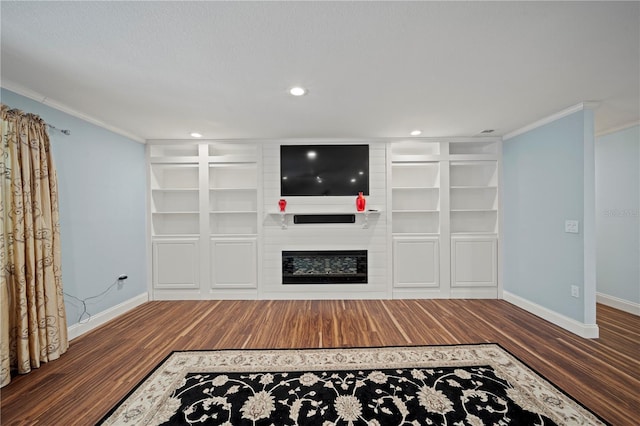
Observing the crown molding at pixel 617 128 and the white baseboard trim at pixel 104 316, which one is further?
the crown molding at pixel 617 128

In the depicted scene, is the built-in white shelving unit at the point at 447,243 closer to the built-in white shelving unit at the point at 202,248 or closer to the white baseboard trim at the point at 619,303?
the white baseboard trim at the point at 619,303

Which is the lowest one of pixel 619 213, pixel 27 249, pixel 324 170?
pixel 27 249

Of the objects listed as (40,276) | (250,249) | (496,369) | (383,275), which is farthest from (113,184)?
(496,369)

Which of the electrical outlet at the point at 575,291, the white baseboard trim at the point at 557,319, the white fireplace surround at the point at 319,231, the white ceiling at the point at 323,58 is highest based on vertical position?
the white ceiling at the point at 323,58

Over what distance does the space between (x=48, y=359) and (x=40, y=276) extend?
798mm

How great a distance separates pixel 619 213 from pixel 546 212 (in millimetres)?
1292

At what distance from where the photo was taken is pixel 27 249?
222 centimetres

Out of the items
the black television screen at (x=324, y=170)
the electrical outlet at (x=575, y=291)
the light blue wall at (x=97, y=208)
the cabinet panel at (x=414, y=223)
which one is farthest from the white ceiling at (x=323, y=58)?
the electrical outlet at (x=575, y=291)

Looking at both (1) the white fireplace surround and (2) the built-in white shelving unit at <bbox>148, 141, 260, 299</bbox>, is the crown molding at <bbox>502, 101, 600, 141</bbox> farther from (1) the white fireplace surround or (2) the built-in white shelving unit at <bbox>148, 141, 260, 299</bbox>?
(2) the built-in white shelving unit at <bbox>148, 141, 260, 299</bbox>

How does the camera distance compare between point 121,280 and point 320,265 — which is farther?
point 320,265

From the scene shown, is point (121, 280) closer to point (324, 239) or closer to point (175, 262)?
point (175, 262)

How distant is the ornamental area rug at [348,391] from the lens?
5.58 ft

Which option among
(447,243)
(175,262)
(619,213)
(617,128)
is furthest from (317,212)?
(617,128)

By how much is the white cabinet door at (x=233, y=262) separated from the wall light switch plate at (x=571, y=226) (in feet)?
13.5
